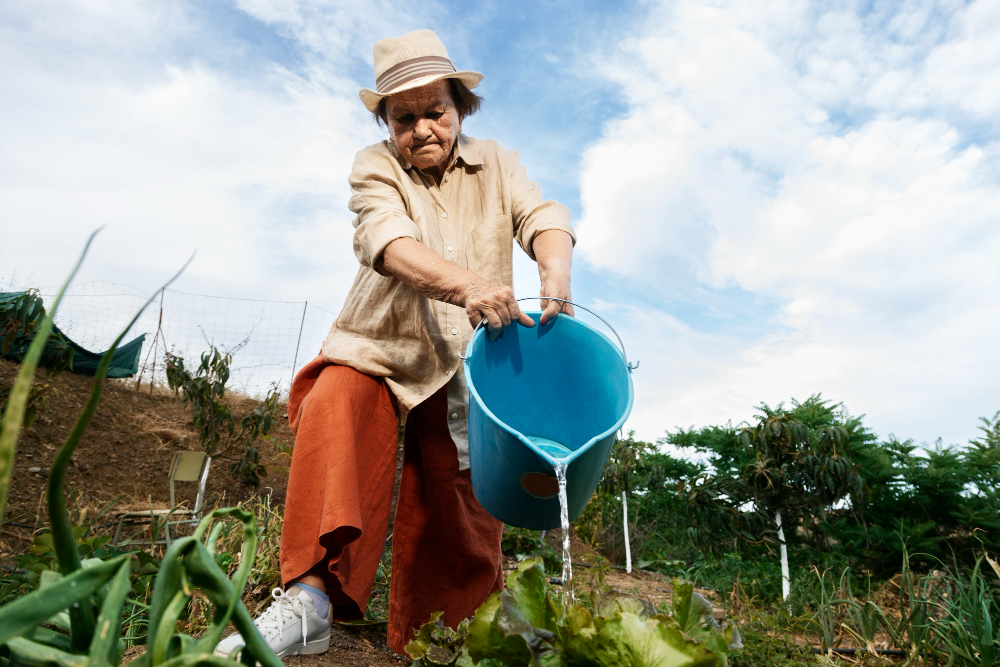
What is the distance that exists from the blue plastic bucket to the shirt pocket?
375mm

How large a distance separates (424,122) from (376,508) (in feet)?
3.62

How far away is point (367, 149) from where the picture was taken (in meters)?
1.95

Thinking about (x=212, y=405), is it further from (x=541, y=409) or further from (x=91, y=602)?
(x=91, y=602)

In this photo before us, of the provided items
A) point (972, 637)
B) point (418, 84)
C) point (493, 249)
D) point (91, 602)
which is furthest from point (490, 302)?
point (972, 637)

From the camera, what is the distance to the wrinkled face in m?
1.80

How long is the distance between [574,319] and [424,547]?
904 mm

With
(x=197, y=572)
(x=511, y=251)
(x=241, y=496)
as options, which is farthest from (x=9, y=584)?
(x=241, y=496)

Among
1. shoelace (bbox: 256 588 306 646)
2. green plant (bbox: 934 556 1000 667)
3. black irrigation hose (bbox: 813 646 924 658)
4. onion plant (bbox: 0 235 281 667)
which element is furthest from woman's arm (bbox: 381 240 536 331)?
black irrigation hose (bbox: 813 646 924 658)

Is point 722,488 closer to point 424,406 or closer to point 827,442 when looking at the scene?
point 827,442

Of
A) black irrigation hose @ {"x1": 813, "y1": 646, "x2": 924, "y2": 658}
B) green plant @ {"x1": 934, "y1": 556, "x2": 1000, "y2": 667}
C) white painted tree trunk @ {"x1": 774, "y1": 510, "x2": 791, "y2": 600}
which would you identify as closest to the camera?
green plant @ {"x1": 934, "y1": 556, "x2": 1000, "y2": 667}

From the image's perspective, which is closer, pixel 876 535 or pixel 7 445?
pixel 7 445

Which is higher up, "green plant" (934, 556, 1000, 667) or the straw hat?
the straw hat

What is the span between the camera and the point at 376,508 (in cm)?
179

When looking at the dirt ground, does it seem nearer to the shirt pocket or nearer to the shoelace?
the shirt pocket
